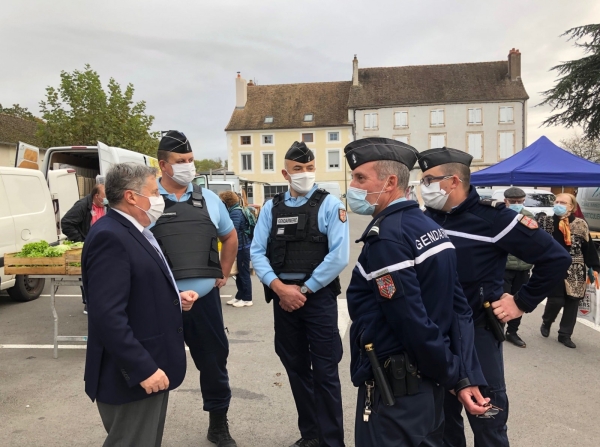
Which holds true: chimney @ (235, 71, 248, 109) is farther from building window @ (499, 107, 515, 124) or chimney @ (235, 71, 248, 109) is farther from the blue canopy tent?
the blue canopy tent

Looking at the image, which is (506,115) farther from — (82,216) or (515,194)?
(82,216)

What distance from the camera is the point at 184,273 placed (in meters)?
3.07

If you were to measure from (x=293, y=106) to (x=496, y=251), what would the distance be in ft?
154

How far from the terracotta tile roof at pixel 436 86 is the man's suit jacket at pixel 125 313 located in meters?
44.9

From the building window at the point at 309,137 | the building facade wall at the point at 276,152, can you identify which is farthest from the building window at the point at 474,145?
the building window at the point at 309,137

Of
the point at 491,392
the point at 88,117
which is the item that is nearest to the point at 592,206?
the point at 491,392

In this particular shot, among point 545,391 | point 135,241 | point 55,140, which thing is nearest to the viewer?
point 135,241

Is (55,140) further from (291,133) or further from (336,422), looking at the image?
(291,133)

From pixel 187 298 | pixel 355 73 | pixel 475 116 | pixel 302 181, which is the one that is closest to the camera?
pixel 187 298

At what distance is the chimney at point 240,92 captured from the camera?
4747cm

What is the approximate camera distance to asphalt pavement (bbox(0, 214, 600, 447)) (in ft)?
11.5

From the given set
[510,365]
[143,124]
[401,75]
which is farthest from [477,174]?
[401,75]

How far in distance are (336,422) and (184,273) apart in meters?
1.45

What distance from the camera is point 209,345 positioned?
3.28 metres
